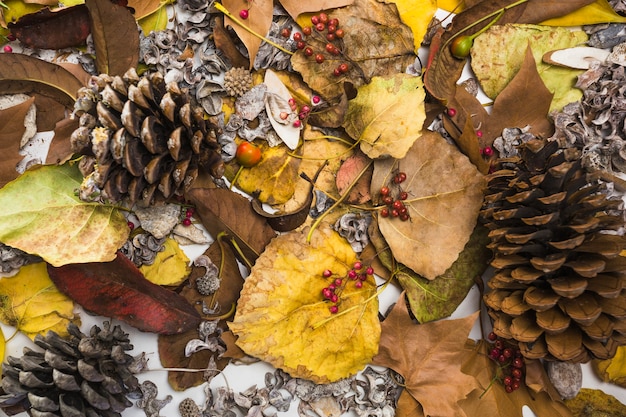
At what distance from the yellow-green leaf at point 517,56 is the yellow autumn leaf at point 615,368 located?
39cm

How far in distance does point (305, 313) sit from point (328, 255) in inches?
3.6

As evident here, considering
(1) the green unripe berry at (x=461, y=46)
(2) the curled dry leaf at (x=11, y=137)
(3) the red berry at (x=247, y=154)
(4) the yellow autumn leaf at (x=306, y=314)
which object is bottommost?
(4) the yellow autumn leaf at (x=306, y=314)

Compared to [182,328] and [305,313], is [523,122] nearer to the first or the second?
[305,313]

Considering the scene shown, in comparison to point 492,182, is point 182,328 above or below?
below

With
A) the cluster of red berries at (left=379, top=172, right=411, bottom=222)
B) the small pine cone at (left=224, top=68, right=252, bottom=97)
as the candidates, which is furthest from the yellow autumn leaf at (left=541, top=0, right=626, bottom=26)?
the small pine cone at (left=224, top=68, right=252, bottom=97)

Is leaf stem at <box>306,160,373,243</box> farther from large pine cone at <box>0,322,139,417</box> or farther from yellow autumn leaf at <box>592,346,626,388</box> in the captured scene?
yellow autumn leaf at <box>592,346,626,388</box>

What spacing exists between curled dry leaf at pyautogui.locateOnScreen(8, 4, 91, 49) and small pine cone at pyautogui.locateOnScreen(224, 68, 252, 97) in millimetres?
218

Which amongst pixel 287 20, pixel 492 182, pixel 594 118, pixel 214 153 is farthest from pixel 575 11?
pixel 214 153

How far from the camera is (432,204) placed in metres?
0.81

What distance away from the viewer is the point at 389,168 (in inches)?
32.4

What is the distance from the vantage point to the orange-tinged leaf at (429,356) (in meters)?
0.79

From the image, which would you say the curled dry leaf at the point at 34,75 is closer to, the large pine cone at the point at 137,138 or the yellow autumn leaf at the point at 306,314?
the large pine cone at the point at 137,138

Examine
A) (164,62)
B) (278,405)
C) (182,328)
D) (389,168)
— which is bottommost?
(278,405)

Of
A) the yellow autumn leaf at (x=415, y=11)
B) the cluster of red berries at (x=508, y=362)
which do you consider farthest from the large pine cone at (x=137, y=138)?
the cluster of red berries at (x=508, y=362)
